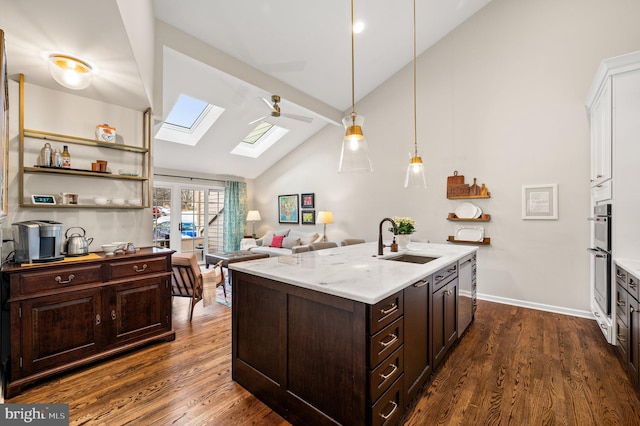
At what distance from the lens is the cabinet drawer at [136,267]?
2447 mm

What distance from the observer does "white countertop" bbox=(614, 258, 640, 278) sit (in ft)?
6.44

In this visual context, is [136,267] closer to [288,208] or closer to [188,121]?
[188,121]

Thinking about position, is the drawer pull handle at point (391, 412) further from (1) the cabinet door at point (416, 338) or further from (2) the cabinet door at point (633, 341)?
(2) the cabinet door at point (633, 341)

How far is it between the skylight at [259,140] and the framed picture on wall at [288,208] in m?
1.26

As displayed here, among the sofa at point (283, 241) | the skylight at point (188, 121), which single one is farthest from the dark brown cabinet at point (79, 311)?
the sofa at point (283, 241)

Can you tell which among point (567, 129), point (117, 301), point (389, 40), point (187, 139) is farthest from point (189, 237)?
point (567, 129)

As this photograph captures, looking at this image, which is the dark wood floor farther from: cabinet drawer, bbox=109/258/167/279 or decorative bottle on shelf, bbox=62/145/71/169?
decorative bottle on shelf, bbox=62/145/71/169

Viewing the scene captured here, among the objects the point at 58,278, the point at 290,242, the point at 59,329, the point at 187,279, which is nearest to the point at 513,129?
the point at 290,242

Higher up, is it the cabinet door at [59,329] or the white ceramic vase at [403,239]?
the white ceramic vase at [403,239]

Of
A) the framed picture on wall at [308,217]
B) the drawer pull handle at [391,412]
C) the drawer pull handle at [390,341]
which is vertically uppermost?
the framed picture on wall at [308,217]

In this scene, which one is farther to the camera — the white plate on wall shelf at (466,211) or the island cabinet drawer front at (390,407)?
the white plate on wall shelf at (466,211)

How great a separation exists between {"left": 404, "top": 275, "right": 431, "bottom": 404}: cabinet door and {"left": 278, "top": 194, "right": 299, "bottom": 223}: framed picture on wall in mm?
5139

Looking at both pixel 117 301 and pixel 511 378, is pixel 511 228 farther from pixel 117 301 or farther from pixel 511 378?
pixel 117 301

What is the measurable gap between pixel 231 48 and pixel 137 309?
3.35m
